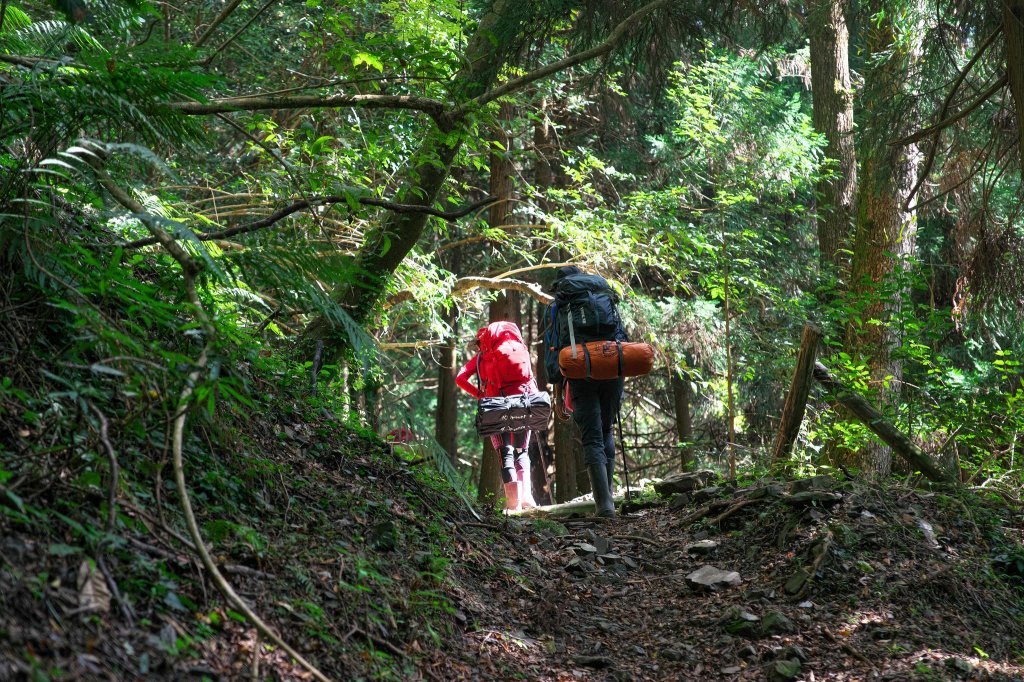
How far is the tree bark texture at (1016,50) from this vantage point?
19.0 feet

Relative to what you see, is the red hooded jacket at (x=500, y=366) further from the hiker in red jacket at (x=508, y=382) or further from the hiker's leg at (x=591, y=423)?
the hiker's leg at (x=591, y=423)

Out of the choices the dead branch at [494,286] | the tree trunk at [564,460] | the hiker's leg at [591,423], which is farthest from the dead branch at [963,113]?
the tree trunk at [564,460]

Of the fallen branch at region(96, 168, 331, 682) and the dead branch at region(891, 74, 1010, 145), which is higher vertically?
the dead branch at region(891, 74, 1010, 145)

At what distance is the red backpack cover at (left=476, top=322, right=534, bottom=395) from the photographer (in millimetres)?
8258

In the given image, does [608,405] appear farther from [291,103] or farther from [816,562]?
[291,103]

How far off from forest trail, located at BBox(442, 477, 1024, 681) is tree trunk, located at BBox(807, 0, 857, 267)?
22.9 ft

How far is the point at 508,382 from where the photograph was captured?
27.3 feet

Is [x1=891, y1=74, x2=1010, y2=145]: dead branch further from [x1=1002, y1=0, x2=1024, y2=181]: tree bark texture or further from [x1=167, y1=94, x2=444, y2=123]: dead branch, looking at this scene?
[x1=167, y1=94, x2=444, y2=123]: dead branch

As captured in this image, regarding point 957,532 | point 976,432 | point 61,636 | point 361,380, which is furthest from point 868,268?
point 61,636

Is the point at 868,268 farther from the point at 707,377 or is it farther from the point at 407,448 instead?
the point at 407,448

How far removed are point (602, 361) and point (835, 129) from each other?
7.95 meters

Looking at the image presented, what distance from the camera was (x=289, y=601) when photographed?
3143 mm

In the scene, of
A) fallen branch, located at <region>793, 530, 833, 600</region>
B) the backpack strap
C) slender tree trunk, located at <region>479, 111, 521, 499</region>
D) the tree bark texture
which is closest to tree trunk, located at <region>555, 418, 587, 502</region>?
slender tree trunk, located at <region>479, 111, 521, 499</region>

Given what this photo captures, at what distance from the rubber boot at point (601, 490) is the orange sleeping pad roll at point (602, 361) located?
83 centimetres
